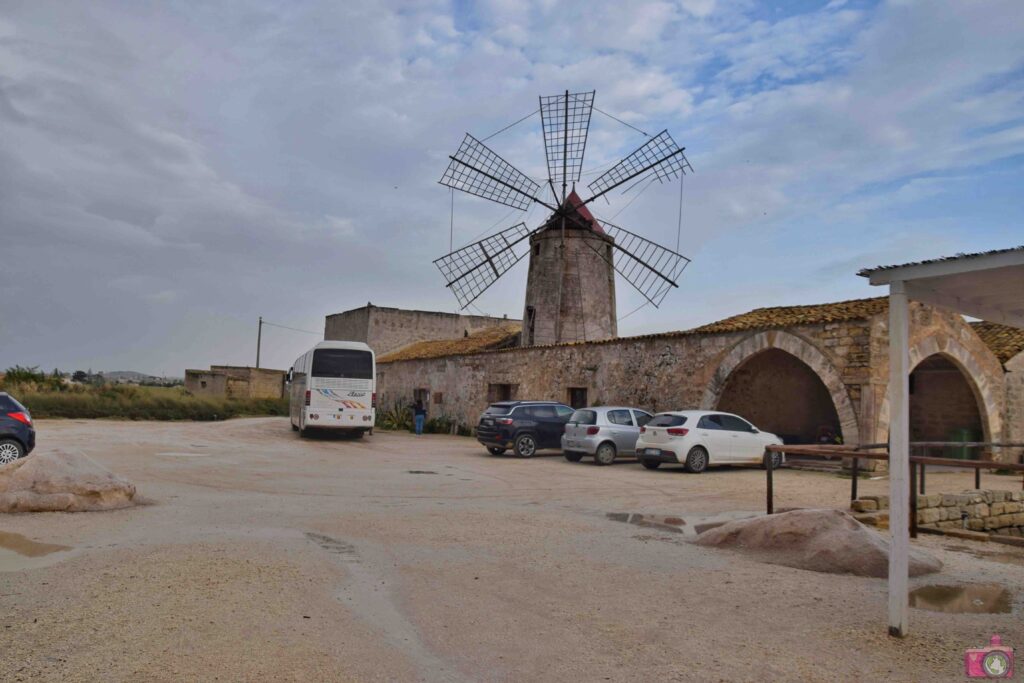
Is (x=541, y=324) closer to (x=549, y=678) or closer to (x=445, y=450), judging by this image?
(x=445, y=450)

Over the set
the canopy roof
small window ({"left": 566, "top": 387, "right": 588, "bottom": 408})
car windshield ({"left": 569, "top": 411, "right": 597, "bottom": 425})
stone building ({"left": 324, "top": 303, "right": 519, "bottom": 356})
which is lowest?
car windshield ({"left": 569, "top": 411, "right": 597, "bottom": 425})

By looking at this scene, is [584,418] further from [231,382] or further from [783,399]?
[231,382]

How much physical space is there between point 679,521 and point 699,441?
695cm

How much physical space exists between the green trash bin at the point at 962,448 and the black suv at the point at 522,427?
10031mm

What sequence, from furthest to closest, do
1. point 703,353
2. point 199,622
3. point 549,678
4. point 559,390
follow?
point 559,390 → point 703,353 → point 199,622 → point 549,678

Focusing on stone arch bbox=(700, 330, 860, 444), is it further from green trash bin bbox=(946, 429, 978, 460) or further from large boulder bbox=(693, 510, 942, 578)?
large boulder bbox=(693, 510, 942, 578)

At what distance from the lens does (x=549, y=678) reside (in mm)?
4340

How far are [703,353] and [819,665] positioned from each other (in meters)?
16.2

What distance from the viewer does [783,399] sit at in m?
23.9

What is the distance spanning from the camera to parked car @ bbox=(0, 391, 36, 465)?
1259 centimetres

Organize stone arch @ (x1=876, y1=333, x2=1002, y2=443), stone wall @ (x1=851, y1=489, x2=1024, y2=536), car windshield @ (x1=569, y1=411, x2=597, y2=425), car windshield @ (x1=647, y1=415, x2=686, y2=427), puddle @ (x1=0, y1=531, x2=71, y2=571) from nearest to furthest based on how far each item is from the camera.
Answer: puddle @ (x1=0, y1=531, x2=71, y2=571), stone wall @ (x1=851, y1=489, x2=1024, y2=536), car windshield @ (x1=647, y1=415, x2=686, y2=427), stone arch @ (x1=876, y1=333, x2=1002, y2=443), car windshield @ (x1=569, y1=411, x2=597, y2=425)

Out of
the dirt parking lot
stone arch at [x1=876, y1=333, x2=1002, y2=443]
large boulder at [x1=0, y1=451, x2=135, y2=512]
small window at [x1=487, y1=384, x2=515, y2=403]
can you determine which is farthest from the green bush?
stone arch at [x1=876, y1=333, x2=1002, y2=443]

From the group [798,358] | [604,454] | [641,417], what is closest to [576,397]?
[641,417]

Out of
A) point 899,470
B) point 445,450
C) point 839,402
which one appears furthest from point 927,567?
point 445,450
